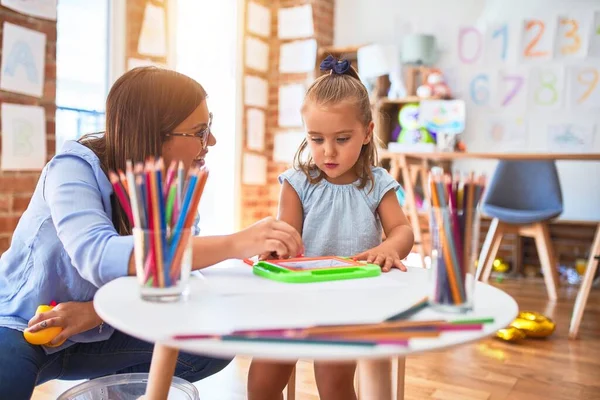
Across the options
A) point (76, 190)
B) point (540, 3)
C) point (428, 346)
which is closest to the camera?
point (428, 346)

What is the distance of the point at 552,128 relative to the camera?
4.18 meters

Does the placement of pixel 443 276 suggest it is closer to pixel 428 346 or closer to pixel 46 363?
pixel 428 346

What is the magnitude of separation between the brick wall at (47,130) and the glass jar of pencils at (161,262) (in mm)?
1930

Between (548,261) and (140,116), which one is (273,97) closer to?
(548,261)

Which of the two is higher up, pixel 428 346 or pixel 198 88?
pixel 198 88

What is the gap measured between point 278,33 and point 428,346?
4.35 meters

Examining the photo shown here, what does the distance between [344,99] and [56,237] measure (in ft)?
2.18

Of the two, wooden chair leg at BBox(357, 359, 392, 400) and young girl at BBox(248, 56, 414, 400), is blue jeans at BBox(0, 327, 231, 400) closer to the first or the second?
young girl at BBox(248, 56, 414, 400)

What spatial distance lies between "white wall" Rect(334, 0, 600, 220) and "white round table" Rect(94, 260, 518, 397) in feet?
10.5

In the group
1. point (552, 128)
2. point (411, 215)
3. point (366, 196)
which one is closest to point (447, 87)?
point (552, 128)

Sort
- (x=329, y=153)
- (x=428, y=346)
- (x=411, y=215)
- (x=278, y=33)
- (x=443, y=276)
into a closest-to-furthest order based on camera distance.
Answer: (x=428, y=346), (x=443, y=276), (x=329, y=153), (x=411, y=215), (x=278, y=33)

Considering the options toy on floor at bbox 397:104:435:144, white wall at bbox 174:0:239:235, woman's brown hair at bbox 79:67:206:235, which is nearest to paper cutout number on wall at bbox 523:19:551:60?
toy on floor at bbox 397:104:435:144

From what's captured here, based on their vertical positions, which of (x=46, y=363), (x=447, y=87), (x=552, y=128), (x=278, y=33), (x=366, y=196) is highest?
(x=278, y=33)

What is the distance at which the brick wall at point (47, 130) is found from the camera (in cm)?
238
